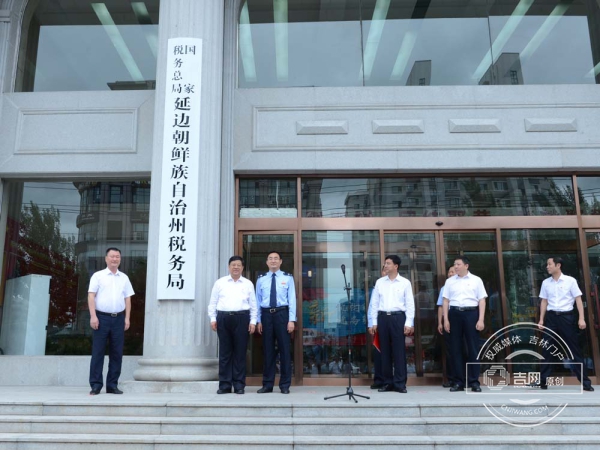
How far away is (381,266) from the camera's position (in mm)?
7656

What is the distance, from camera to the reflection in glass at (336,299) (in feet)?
24.4

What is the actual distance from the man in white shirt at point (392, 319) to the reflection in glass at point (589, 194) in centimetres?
308

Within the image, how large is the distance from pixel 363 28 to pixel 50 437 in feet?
22.4

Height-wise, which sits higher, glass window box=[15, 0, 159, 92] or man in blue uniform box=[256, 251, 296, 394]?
glass window box=[15, 0, 159, 92]

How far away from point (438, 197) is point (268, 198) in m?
2.42

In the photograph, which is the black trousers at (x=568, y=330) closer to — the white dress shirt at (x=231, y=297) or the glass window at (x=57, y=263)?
the white dress shirt at (x=231, y=297)

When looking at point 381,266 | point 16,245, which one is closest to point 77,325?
point 16,245

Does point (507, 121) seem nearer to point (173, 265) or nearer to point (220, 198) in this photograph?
point (220, 198)

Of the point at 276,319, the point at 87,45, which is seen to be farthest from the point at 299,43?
the point at 276,319

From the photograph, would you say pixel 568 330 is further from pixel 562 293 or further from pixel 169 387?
pixel 169 387

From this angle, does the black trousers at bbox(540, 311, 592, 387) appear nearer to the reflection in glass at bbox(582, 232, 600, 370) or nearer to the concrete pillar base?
the reflection in glass at bbox(582, 232, 600, 370)

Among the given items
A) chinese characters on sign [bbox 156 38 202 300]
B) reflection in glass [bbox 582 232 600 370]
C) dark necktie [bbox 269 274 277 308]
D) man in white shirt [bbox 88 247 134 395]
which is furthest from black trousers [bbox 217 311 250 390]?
reflection in glass [bbox 582 232 600 370]

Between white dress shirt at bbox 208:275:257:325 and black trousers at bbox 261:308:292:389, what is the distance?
0.21 meters

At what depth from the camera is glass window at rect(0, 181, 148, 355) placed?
764 centimetres
